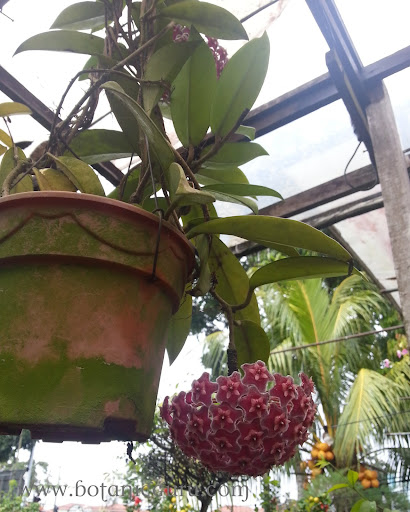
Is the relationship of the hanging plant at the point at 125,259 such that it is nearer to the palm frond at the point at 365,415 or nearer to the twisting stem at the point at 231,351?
the twisting stem at the point at 231,351

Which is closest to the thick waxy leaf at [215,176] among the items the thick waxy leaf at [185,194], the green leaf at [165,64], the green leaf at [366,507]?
the green leaf at [165,64]

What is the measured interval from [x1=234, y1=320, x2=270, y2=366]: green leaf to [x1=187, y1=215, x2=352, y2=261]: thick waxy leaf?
0.11 meters

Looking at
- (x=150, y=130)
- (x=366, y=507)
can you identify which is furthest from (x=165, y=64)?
(x=366, y=507)

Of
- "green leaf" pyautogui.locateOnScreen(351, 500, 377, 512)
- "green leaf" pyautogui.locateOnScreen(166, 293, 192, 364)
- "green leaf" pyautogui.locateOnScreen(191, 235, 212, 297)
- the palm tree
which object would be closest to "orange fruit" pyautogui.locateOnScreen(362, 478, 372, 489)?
the palm tree

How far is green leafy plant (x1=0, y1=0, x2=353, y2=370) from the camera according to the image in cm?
47

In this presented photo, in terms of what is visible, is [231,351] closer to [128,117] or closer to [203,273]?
[203,273]

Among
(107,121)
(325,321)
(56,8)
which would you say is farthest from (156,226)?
(325,321)

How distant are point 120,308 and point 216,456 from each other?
14 cm

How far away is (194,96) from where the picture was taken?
532 millimetres

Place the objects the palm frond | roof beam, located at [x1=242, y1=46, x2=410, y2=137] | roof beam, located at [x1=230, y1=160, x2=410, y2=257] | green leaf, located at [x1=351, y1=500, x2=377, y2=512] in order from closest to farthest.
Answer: green leaf, located at [x1=351, y1=500, x2=377, y2=512] → roof beam, located at [x1=242, y1=46, x2=410, y2=137] → roof beam, located at [x1=230, y1=160, x2=410, y2=257] → the palm frond

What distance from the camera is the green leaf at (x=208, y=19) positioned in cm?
52

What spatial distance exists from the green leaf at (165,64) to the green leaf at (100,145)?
0.30 feet

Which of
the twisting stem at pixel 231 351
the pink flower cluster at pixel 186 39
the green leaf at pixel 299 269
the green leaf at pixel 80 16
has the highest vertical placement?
the green leaf at pixel 80 16

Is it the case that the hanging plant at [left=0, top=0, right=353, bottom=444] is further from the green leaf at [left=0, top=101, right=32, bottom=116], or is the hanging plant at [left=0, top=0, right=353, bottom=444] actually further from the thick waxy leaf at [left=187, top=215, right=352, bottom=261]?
the green leaf at [left=0, top=101, right=32, bottom=116]
